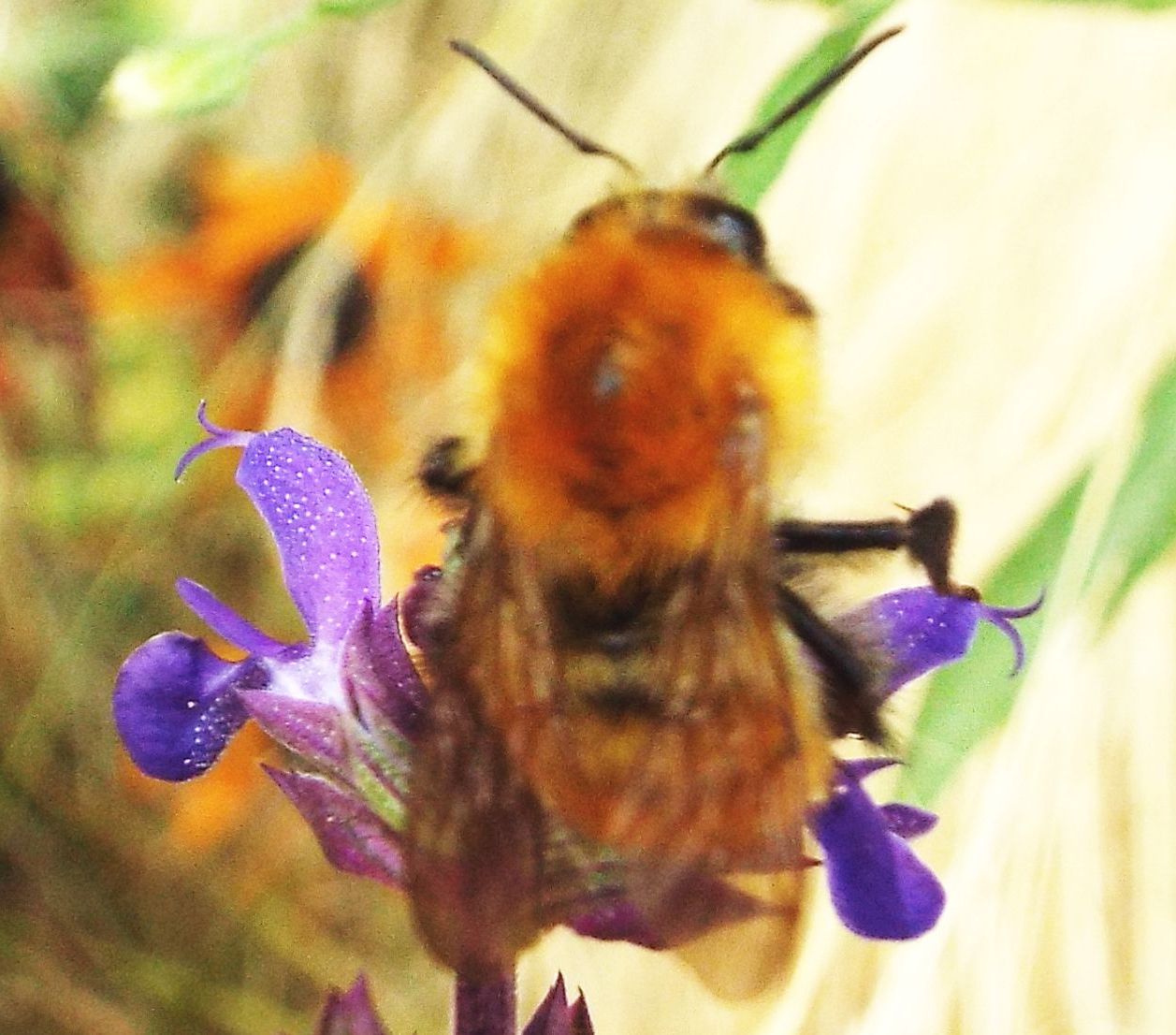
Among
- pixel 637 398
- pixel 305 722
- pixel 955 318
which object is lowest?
pixel 955 318

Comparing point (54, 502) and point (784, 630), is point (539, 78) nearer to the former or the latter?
point (54, 502)

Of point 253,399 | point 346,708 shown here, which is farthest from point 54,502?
point 346,708

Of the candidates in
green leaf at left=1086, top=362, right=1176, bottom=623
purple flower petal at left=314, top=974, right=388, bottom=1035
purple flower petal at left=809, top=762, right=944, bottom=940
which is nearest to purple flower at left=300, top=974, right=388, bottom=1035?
purple flower petal at left=314, top=974, right=388, bottom=1035

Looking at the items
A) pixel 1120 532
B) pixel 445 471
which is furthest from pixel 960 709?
pixel 445 471

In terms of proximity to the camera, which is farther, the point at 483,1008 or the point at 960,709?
the point at 960,709

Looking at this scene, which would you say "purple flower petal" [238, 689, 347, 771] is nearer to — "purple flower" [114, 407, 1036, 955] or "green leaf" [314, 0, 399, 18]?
"purple flower" [114, 407, 1036, 955]

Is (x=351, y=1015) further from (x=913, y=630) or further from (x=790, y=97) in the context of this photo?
(x=790, y=97)
